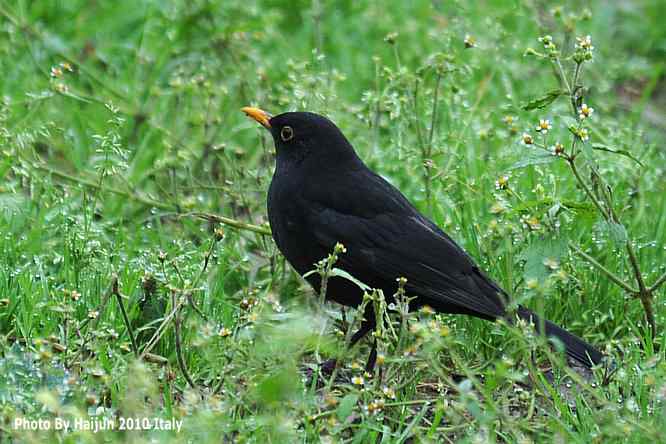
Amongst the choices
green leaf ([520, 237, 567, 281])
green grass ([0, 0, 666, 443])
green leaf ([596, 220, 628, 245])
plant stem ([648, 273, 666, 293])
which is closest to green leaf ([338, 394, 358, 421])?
green grass ([0, 0, 666, 443])

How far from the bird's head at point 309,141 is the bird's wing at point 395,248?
0.62 ft

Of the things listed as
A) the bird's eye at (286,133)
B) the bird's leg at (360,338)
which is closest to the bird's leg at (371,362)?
the bird's leg at (360,338)

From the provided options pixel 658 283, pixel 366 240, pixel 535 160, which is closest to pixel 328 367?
pixel 366 240

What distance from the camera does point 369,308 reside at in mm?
4625

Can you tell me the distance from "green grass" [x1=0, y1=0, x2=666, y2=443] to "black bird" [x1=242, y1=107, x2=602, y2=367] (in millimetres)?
136

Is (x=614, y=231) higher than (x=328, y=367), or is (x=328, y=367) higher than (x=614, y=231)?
(x=614, y=231)

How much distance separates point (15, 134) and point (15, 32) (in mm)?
1851

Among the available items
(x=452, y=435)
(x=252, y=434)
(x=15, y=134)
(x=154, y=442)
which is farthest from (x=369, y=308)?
(x=15, y=134)

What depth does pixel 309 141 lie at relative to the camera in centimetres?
506

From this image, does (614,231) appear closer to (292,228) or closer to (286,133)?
(292,228)

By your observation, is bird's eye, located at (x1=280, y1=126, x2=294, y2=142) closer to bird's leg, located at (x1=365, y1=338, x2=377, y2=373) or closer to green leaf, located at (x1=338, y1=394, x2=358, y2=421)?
bird's leg, located at (x1=365, y1=338, x2=377, y2=373)

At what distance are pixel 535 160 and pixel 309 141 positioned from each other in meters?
1.25

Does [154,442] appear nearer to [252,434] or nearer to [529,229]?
[252,434]

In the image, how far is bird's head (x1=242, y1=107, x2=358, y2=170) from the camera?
503 cm
